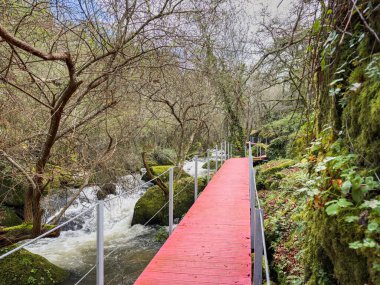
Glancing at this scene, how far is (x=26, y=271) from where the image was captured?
22.1 feet

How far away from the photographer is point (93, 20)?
4.99 m

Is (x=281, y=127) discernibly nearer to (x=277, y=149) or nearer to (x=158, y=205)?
(x=277, y=149)

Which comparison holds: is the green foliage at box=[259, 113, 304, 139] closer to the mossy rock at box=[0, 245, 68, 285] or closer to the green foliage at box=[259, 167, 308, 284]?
the green foliage at box=[259, 167, 308, 284]

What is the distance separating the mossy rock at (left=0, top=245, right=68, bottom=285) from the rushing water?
0.46 metres

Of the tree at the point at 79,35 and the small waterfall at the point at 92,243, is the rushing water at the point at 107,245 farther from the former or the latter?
the tree at the point at 79,35

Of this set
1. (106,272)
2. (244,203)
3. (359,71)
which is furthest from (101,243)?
(106,272)

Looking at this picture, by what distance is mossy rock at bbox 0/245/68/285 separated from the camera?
6.57 metres

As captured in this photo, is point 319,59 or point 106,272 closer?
point 319,59

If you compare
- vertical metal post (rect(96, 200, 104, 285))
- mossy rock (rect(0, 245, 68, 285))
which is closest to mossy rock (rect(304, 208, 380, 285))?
vertical metal post (rect(96, 200, 104, 285))

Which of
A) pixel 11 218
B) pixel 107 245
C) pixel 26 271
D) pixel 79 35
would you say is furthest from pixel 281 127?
pixel 79 35

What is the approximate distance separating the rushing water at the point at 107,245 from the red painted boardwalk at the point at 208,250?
188 cm

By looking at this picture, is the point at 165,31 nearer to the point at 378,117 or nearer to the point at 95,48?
the point at 95,48

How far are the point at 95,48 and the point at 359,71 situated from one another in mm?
4152

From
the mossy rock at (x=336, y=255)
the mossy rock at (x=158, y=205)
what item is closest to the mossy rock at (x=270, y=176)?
the mossy rock at (x=158, y=205)
